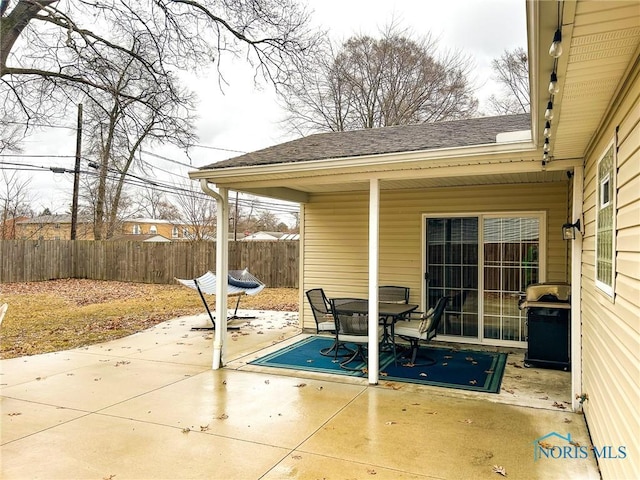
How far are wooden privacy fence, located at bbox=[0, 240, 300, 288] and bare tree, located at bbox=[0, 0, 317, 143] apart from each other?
6206mm

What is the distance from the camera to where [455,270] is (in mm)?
6961

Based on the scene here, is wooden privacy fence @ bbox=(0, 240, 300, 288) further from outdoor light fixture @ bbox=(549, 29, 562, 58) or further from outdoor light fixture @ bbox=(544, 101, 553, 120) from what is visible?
outdoor light fixture @ bbox=(549, 29, 562, 58)

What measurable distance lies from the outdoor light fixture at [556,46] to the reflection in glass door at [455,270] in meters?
5.17

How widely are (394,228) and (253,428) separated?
442 cm

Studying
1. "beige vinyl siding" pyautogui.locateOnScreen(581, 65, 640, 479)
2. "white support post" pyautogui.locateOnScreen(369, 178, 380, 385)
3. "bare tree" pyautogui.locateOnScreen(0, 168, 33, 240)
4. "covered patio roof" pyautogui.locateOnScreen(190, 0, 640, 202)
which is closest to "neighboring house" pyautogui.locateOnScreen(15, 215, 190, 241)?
"bare tree" pyautogui.locateOnScreen(0, 168, 33, 240)

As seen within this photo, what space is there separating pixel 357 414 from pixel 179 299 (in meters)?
9.26

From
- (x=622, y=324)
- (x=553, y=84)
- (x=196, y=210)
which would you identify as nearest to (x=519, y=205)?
(x=622, y=324)

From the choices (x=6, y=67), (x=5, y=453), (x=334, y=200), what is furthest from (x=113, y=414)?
(x=6, y=67)

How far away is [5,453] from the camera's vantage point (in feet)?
10.6

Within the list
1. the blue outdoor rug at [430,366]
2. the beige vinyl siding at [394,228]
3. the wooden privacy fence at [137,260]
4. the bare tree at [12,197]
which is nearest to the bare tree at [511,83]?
the wooden privacy fence at [137,260]

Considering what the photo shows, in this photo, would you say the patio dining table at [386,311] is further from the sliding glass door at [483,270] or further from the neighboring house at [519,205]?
the sliding glass door at [483,270]

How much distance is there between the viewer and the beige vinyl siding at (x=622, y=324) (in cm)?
203

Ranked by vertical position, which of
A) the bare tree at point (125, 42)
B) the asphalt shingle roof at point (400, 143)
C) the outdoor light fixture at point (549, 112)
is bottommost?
the outdoor light fixture at point (549, 112)

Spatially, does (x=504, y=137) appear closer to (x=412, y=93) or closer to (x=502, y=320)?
(x=502, y=320)
